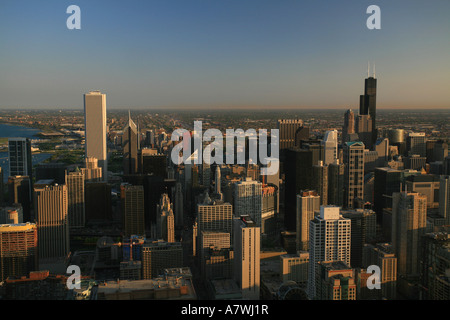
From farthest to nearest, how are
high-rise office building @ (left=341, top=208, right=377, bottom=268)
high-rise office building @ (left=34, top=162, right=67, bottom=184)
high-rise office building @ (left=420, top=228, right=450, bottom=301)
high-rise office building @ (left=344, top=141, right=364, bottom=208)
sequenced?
high-rise office building @ (left=34, top=162, right=67, bottom=184), high-rise office building @ (left=344, top=141, right=364, bottom=208), high-rise office building @ (left=341, top=208, right=377, bottom=268), high-rise office building @ (left=420, top=228, right=450, bottom=301)

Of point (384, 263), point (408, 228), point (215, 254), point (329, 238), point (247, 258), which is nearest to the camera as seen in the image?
point (329, 238)

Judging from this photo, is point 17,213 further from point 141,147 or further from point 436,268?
point 436,268

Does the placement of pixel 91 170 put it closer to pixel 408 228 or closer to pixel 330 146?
pixel 330 146

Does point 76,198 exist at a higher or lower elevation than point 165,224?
higher

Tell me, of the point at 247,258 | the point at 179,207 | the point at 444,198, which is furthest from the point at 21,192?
the point at 444,198

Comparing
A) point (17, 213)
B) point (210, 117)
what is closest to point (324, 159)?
point (210, 117)

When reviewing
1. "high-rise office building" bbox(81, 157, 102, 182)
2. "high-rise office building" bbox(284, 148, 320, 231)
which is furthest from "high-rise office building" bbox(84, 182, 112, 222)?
"high-rise office building" bbox(284, 148, 320, 231)

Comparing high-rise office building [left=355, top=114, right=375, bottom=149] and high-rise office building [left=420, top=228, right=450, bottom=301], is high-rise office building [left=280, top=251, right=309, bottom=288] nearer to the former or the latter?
high-rise office building [left=420, top=228, right=450, bottom=301]
